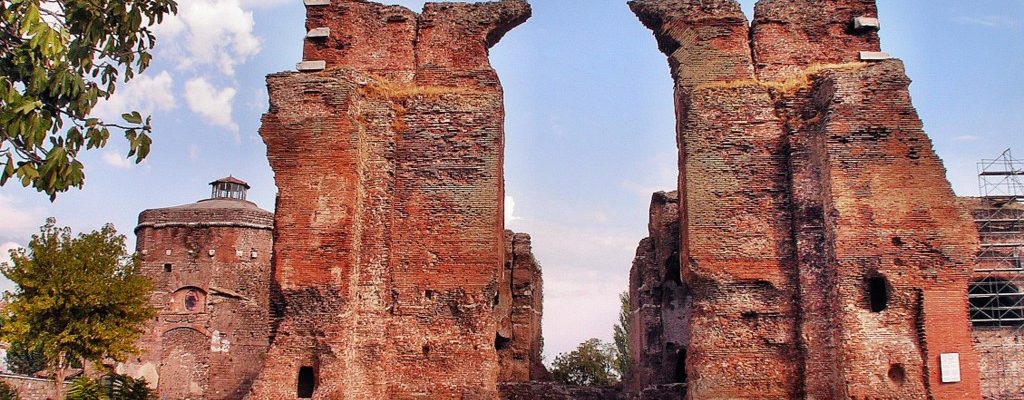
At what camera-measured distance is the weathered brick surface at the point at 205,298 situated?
27172 mm

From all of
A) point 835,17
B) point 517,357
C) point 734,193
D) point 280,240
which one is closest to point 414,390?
point 280,240

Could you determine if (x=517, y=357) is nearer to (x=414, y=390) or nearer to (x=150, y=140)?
(x=414, y=390)

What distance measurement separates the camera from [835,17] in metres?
13.4

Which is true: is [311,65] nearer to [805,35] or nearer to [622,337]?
[805,35]

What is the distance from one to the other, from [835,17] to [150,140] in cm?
1109

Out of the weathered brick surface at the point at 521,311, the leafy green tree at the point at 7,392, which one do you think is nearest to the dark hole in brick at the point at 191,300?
the leafy green tree at the point at 7,392

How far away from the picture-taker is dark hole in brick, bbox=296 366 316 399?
470 inches

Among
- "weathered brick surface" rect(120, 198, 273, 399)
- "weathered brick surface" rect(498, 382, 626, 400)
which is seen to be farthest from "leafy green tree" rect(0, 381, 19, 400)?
"weathered brick surface" rect(498, 382, 626, 400)

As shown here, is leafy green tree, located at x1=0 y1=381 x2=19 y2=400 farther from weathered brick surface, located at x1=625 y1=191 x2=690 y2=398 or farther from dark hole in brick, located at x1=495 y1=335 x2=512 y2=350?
weathered brick surface, located at x1=625 y1=191 x2=690 y2=398

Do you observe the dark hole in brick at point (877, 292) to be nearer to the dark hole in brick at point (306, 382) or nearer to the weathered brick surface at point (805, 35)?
the weathered brick surface at point (805, 35)

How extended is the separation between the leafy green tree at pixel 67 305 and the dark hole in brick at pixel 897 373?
16.5 meters

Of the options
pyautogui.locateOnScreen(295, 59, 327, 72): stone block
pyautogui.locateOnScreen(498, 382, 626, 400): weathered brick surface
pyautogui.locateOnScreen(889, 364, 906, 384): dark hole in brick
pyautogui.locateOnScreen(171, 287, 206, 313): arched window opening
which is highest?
pyautogui.locateOnScreen(295, 59, 327, 72): stone block

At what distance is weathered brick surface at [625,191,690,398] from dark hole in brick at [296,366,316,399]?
6.23 m

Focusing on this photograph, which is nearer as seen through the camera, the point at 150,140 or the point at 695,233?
the point at 150,140
